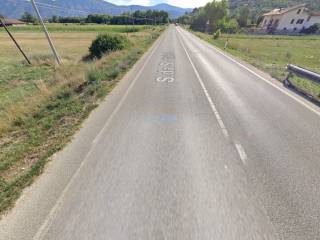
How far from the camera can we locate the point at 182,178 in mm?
3426

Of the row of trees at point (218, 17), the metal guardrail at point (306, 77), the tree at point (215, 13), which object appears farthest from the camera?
the tree at point (215, 13)

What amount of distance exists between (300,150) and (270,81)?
629cm

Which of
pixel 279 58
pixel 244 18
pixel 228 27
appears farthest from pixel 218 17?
pixel 279 58

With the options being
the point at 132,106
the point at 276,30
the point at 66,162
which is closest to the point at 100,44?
the point at 132,106

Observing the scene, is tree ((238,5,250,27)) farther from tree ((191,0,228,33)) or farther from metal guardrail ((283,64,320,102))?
metal guardrail ((283,64,320,102))

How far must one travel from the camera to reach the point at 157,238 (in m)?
2.42

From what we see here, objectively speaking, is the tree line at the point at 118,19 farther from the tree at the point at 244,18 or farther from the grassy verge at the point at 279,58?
the grassy verge at the point at 279,58

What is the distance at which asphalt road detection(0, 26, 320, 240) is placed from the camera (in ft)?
8.45

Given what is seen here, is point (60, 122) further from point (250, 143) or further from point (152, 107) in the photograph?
point (250, 143)

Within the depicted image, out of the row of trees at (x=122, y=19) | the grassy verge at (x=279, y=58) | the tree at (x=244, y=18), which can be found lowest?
the row of trees at (x=122, y=19)

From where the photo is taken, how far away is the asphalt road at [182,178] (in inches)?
101

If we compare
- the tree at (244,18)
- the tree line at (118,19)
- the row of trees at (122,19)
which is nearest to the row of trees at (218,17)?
the tree at (244,18)

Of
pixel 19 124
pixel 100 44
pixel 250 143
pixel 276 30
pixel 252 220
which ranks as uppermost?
pixel 252 220

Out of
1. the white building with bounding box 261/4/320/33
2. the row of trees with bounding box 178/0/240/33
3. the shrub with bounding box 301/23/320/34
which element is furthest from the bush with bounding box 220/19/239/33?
the shrub with bounding box 301/23/320/34
